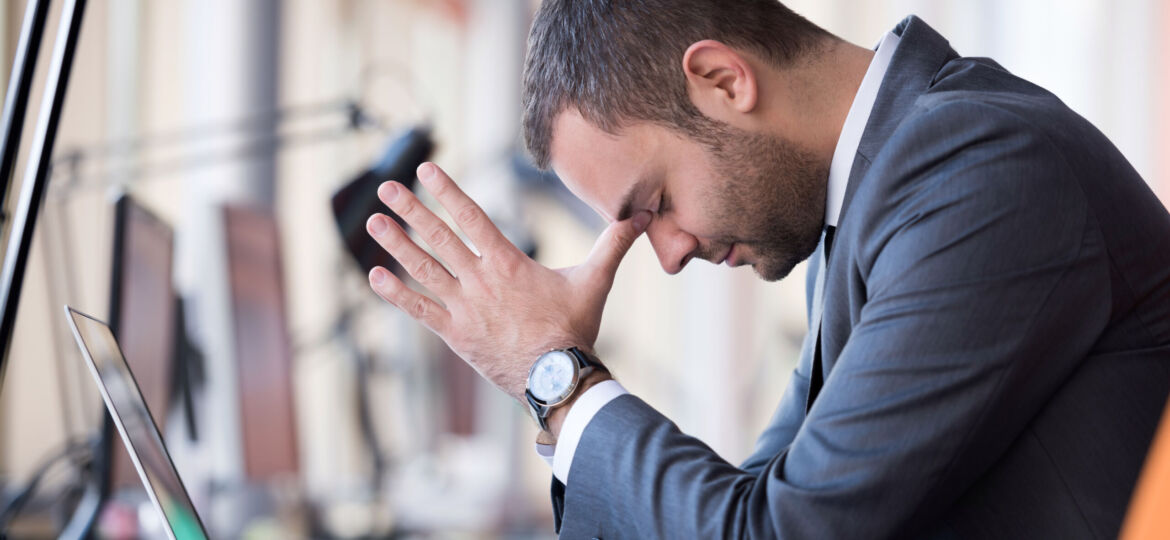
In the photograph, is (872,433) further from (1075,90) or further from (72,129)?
(1075,90)

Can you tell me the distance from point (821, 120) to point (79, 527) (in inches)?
38.8

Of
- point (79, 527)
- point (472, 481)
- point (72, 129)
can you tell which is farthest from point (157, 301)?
point (472, 481)

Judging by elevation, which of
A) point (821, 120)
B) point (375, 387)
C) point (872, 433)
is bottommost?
point (375, 387)

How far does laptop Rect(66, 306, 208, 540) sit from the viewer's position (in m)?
0.75

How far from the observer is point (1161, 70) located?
4609 millimetres

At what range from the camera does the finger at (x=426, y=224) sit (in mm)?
1048

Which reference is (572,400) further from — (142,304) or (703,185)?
(142,304)

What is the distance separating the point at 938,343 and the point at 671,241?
384 mm

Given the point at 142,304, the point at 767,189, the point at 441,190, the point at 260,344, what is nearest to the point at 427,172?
the point at 441,190

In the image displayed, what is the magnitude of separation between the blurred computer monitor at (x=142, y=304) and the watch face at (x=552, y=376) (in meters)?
0.59

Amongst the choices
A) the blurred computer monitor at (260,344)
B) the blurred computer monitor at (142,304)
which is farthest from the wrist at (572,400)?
the blurred computer monitor at (260,344)

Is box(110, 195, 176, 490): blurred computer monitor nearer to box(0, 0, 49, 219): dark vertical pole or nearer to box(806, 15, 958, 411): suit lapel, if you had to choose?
box(0, 0, 49, 219): dark vertical pole

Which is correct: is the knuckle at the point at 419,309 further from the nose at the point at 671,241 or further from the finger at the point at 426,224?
the nose at the point at 671,241

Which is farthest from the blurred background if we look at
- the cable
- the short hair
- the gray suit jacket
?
the gray suit jacket
